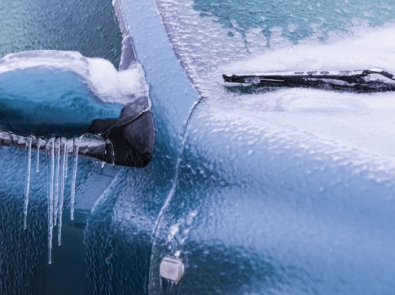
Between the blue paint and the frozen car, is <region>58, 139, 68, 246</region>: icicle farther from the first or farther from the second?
the blue paint

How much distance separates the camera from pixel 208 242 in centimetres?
122

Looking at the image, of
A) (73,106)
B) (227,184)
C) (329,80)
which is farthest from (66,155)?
(329,80)

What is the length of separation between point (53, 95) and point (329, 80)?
0.76m

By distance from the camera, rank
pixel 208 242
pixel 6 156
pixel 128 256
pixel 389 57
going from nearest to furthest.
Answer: pixel 208 242 → pixel 128 256 → pixel 6 156 → pixel 389 57

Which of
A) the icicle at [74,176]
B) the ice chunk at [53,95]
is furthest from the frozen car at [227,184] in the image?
the ice chunk at [53,95]

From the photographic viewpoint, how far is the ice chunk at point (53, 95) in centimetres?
132

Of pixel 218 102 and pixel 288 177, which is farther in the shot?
pixel 218 102

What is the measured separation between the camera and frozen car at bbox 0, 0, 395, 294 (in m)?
1.11

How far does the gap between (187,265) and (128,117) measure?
0.40 m

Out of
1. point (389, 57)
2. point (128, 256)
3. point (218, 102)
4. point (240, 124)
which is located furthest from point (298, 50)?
point (128, 256)

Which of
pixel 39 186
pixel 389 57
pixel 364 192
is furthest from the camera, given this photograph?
pixel 389 57

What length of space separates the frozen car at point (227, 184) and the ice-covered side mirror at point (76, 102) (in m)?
0.04

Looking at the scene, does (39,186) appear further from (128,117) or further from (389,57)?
(389,57)

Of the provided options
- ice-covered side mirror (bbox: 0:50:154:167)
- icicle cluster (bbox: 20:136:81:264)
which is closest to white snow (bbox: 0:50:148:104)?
ice-covered side mirror (bbox: 0:50:154:167)
